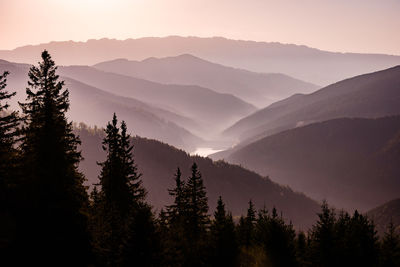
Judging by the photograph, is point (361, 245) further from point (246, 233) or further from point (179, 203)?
point (179, 203)

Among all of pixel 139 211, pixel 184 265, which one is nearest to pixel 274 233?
pixel 184 265

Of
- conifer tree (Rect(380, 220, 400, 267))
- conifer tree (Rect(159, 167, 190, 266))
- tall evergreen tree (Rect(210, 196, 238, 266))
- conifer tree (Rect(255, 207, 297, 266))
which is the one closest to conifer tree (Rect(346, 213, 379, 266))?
conifer tree (Rect(380, 220, 400, 267))

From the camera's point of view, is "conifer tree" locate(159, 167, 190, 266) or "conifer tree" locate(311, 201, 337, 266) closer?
"conifer tree" locate(159, 167, 190, 266)

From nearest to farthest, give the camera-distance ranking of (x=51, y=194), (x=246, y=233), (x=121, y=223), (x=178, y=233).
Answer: (x=51, y=194) < (x=121, y=223) < (x=178, y=233) < (x=246, y=233)

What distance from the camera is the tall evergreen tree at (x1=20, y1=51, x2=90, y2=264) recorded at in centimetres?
2302

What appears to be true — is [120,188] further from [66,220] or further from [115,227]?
[66,220]

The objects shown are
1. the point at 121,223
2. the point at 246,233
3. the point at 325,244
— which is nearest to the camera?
the point at 121,223

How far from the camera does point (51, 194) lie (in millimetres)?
23719

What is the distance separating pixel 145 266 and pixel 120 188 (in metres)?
11.6

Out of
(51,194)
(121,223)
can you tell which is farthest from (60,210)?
(121,223)

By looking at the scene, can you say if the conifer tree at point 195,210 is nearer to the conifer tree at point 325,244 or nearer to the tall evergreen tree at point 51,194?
the conifer tree at point 325,244

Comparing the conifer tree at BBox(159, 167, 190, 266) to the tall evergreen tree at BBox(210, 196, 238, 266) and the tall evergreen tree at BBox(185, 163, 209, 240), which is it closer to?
the tall evergreen tree at BBox(185, 163, 209, 240)

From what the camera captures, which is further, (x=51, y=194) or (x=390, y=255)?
(x=390, y=255)

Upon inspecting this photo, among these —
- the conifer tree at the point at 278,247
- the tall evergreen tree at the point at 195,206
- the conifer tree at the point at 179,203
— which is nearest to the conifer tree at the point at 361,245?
the conifer tree at the point at 278,247
